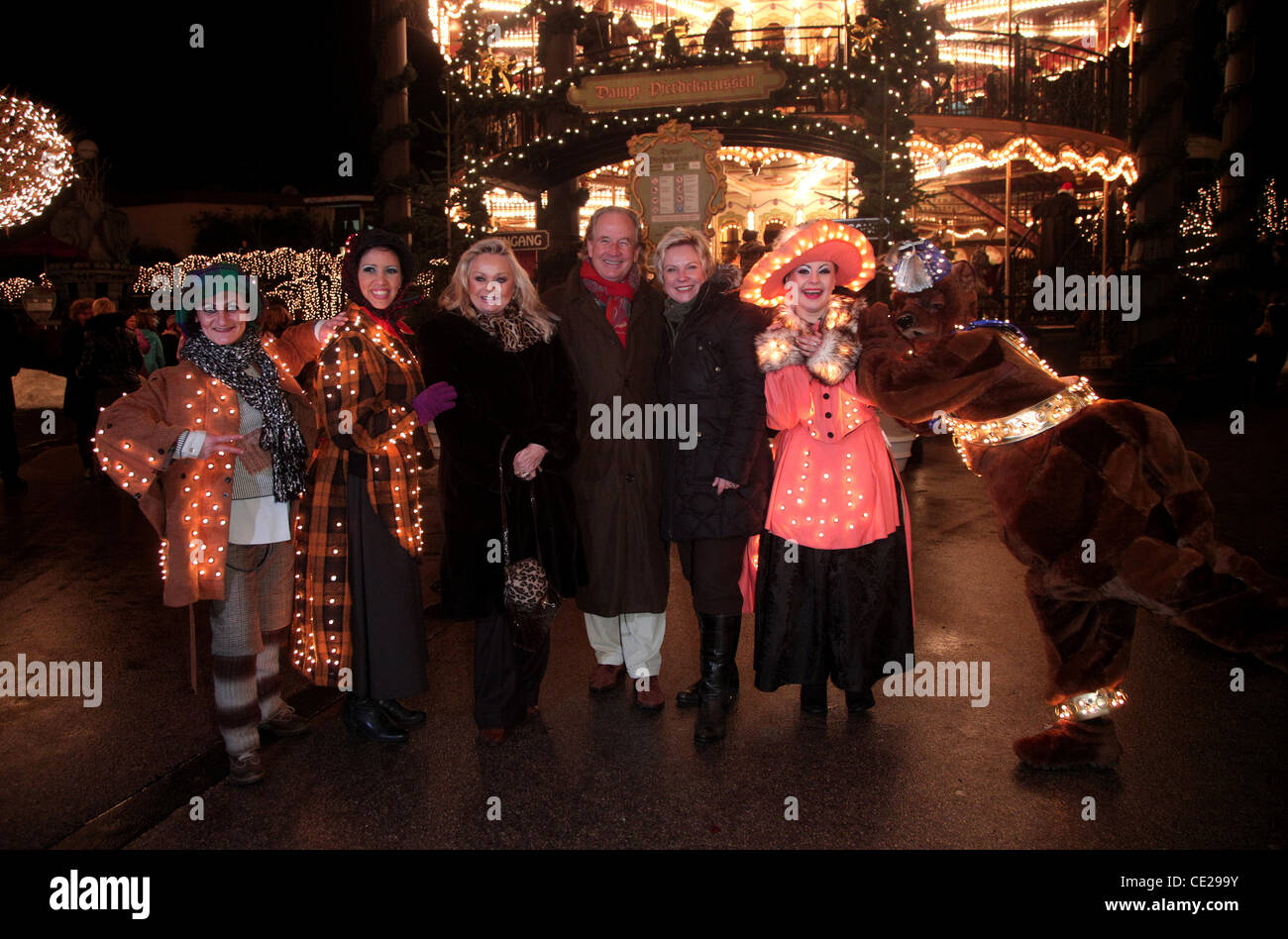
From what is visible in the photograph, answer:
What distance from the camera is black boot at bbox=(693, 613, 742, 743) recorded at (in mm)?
3746

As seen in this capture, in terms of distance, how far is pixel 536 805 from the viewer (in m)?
3.24

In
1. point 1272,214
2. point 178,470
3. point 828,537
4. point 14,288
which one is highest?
point 1272,214

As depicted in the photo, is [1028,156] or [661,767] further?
[1028,156]

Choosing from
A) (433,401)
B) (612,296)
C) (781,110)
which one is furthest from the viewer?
(781,110)

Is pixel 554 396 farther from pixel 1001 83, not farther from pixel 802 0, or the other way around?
pixel 802 0

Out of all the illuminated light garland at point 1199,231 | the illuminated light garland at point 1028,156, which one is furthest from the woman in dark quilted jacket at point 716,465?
the illuminated light garland at point 1199,231

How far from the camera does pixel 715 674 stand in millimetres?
3797

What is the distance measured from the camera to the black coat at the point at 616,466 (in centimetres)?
Answer: 402

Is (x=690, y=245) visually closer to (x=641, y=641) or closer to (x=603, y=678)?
(x=641, y=641)

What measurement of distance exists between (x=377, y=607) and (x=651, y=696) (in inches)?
49.5

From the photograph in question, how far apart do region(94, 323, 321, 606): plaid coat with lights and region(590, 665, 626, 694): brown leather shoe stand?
5.62 feet

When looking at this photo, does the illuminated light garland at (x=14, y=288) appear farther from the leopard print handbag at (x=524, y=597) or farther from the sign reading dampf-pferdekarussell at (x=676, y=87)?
the leopard print handbag at (x=524, y=597)

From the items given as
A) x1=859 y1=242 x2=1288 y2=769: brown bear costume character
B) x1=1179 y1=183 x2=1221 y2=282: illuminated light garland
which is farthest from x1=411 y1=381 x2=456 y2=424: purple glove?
Answer: x1=1179 y1=183 x2=1221 y2=282: illuminated light garland

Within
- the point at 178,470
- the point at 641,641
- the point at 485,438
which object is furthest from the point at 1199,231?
the point at 178,470
